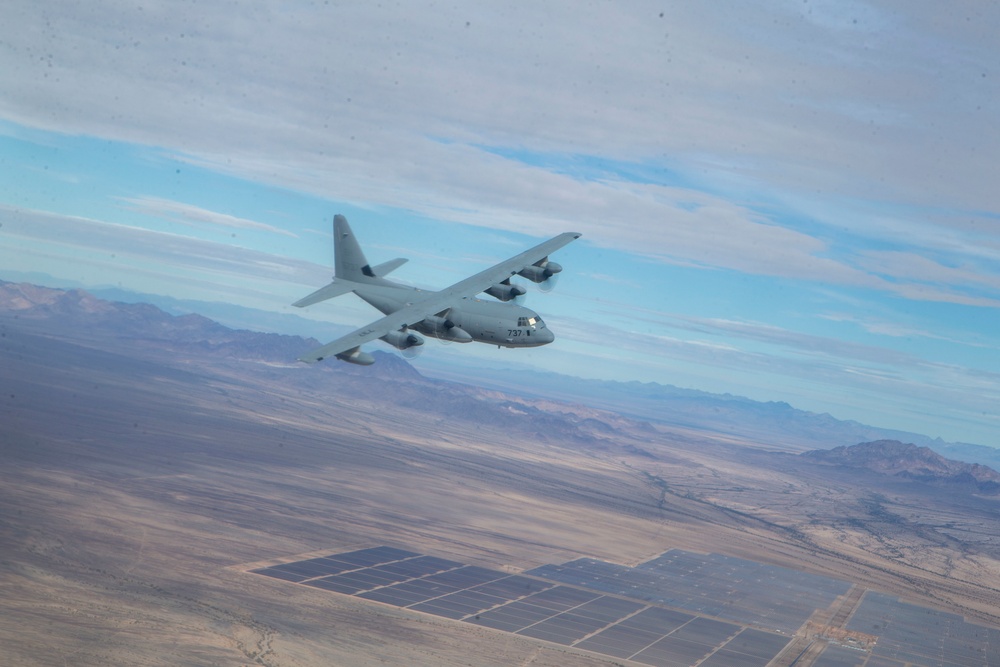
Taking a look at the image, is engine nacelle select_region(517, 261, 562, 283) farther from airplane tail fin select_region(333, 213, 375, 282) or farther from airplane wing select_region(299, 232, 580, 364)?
airplane tail fin select_region(333, 213, 375, 282)

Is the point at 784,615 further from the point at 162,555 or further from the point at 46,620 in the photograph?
the point at 46,620

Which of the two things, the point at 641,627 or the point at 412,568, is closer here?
the point at 641,627

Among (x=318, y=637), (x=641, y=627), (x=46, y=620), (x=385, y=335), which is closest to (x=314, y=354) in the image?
(x=385, y=335)

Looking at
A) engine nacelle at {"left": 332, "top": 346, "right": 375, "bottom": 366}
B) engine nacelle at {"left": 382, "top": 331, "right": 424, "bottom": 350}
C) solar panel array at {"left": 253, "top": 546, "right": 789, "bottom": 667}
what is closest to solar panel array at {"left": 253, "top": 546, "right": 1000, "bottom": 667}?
solar panel array at {"left": 253, "top": 546, "right": 789, "bottom": 667}

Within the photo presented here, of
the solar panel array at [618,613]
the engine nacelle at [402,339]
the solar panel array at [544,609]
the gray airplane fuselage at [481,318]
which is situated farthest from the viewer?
the solar panel array at [618,613]

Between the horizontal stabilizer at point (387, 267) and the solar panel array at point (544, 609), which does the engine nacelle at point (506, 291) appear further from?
the solar panel array at point (544, 609)

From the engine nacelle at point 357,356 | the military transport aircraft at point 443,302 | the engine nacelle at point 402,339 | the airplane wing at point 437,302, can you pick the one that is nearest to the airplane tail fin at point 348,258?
the military transport aircraft at point 443,302

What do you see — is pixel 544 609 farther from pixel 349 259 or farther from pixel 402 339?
pixel 402 339

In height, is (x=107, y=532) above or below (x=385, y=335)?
below
